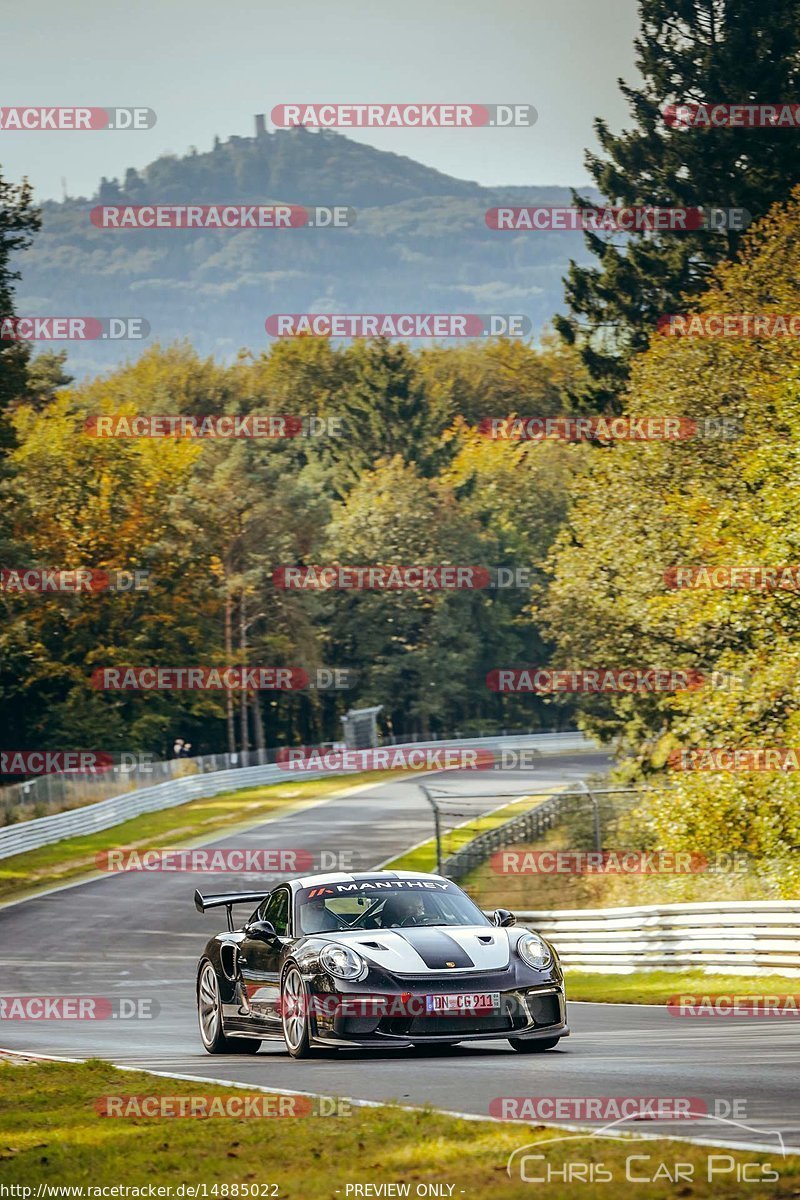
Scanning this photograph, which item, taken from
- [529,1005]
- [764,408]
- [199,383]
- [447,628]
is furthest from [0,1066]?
[199,383]

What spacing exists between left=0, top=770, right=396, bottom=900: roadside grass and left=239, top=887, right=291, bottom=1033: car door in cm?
2542

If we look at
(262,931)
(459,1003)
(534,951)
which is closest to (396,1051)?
(262,931)

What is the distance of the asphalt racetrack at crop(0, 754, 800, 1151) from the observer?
983cm

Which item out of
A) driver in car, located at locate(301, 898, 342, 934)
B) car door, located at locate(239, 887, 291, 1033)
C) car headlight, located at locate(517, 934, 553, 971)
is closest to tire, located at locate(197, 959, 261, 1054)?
car door, located at locate(239, 887, 291, 1033)

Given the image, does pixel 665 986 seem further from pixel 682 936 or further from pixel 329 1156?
pixel 329 1156

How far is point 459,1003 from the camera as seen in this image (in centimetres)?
1209

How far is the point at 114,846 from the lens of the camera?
48.5 meters

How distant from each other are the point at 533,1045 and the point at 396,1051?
44.2 inches

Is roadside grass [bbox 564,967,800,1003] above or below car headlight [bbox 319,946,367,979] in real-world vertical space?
below

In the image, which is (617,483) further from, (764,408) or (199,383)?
(199,383)

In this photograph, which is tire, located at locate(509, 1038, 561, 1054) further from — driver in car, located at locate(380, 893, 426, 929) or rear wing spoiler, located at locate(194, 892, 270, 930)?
rear wing spoiler, located at locate(194, 892, 270, 930)

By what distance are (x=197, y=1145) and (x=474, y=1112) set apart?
1467mm

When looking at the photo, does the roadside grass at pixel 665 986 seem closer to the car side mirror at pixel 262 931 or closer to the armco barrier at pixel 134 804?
the car side mirror at pixel 262 931

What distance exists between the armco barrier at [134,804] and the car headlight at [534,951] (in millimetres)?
32005
